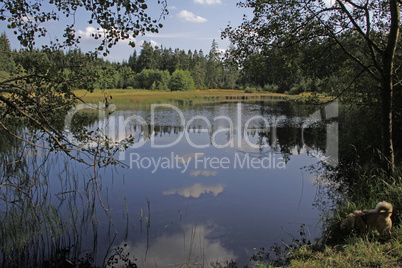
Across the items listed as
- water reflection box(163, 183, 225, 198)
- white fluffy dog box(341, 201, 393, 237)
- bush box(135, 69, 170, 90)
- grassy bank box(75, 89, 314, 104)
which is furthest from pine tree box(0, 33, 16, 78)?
bush box(135, 69, 170, 90)

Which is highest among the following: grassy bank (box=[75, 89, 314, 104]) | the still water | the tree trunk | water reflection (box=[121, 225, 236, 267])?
grassy bank (box=[75, 89, 314, 104])

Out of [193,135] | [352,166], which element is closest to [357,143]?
[352,166]

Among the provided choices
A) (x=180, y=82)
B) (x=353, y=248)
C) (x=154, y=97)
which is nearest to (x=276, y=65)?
(x=353, y=248)

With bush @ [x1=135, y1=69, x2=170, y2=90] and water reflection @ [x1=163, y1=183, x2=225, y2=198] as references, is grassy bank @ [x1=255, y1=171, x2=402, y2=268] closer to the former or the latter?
water reflection @ [x1=163, y1=183, x2=225, y2=198]

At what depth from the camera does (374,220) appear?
4891mm

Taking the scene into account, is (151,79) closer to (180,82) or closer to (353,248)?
(180,82)

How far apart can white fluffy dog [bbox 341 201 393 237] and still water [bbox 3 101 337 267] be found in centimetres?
124

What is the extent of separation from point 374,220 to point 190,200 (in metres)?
4.90

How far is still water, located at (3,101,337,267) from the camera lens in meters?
6.18

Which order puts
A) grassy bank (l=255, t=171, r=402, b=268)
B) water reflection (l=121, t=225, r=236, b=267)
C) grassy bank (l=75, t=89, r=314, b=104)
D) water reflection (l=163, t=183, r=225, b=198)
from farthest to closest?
grassy bank (l=75, t=89, r=314, b=104) → water reflection (l=163, t=183, r=225, b=198) → water reflection (l=121, t=225, r=236, b=267) → grassy bank (l=255, t=171, r=402, b=268)

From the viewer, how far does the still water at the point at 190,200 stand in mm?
6180

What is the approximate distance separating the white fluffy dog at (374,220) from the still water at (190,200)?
4.08 ft

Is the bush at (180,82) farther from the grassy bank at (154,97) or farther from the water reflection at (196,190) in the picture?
the water reflection at (196,190)

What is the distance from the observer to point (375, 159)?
31.9ft
